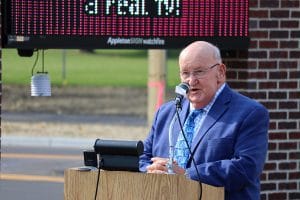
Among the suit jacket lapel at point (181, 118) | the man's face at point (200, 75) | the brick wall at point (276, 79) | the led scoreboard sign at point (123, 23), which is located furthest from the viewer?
the brick wall at point (276, 79)

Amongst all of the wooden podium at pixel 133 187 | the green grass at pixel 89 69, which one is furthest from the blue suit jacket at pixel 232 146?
the green grass at pixel 89 69

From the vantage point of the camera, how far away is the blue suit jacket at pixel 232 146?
447 centimetres

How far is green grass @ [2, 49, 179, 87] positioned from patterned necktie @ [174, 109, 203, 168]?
1817cm

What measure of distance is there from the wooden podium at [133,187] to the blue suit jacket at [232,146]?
0.14 metres

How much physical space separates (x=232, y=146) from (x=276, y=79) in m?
2.58

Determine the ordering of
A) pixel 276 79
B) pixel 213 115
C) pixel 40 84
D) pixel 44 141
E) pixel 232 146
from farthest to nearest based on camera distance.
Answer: pixel 44 141, pixel 276 79, pixel 40 84, pixel 213 115, pixel 232 146

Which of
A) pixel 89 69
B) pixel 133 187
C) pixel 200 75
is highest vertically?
pixel 200 75

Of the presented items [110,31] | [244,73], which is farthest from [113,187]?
[244,73]

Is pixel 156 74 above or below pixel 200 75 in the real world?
below

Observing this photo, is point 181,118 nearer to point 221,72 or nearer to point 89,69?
point 221,72

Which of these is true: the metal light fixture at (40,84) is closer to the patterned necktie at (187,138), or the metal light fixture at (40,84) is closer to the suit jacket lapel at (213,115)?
the patterned necktie at (187,138)

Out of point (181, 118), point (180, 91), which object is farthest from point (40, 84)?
point (180, 91)

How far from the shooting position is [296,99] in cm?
709

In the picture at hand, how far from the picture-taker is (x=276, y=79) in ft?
23.1
